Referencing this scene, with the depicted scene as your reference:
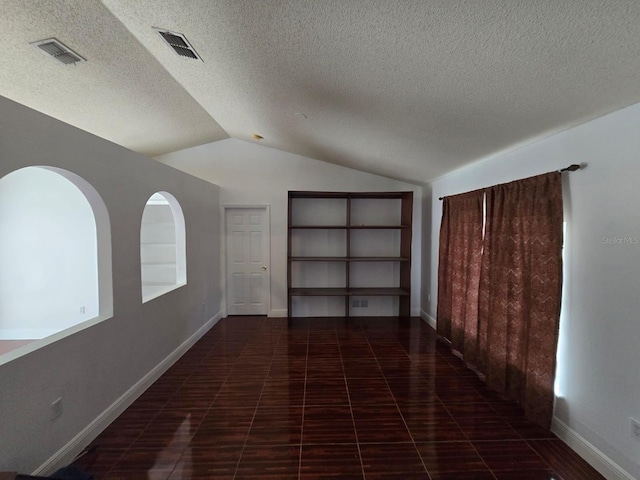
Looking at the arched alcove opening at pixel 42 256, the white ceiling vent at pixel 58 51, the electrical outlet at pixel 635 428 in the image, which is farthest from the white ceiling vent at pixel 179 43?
the electrical outlet at pixel 635 428

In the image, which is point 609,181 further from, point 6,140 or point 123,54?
point 123,54

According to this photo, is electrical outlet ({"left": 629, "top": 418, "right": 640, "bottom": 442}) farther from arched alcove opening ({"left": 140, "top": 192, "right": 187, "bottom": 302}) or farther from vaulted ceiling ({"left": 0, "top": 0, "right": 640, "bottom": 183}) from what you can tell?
arched alcove opening ({"left": 140, "top": 192, "right": 187, "bottom": 302})

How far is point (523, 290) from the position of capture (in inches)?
82.5

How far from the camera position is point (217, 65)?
2051mm

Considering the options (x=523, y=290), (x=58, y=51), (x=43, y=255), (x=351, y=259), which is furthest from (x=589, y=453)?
(x=43, y=255)

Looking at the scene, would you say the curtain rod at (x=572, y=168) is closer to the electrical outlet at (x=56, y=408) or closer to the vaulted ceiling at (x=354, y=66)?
the vaulted ceiling at (x=354, y=66)

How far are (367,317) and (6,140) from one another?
14.6 ft

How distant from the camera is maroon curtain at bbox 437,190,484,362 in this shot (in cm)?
279

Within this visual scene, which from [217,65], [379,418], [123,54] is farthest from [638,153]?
[123,54]

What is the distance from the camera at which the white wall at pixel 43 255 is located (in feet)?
10.2

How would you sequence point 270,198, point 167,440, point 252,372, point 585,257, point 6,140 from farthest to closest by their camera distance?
point 270,198 → point 252,372 → point 167,440 → point 585,257 → point 6,140

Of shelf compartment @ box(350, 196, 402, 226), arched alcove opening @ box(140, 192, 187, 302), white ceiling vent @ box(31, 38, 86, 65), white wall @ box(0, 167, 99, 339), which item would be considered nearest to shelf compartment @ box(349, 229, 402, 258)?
shelf compartment @ box(350, 196, 402, 226)

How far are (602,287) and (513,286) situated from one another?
602 millimetres

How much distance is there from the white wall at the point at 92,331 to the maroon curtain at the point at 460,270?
3.31m
